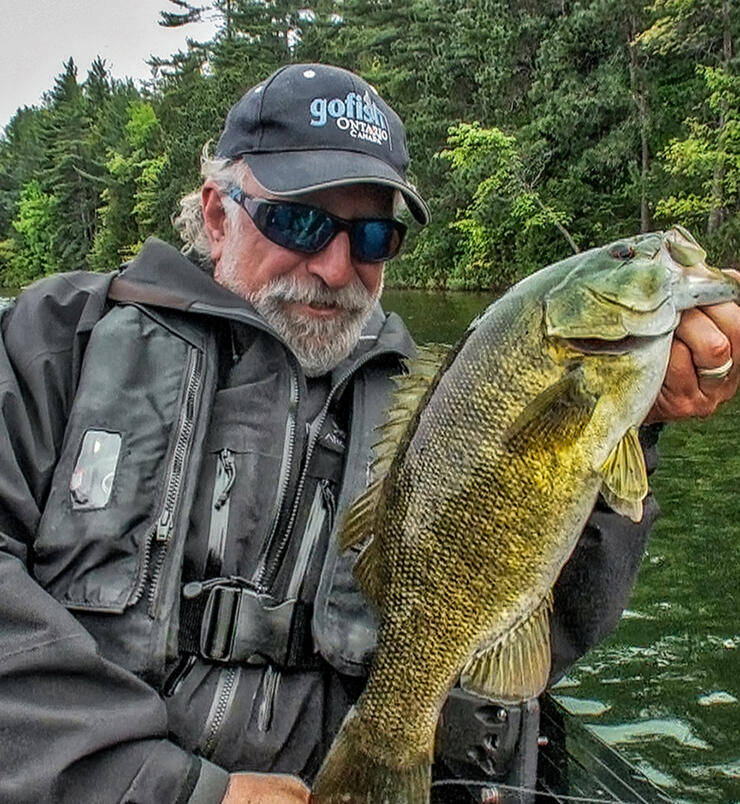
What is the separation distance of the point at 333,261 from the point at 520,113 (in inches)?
1367

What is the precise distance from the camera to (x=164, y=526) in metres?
2.62

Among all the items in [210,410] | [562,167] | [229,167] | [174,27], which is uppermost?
[174,27]

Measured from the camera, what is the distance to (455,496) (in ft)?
7.73

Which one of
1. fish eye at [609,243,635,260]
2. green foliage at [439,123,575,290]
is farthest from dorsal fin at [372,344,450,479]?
green foliage at [439,123,575,290]

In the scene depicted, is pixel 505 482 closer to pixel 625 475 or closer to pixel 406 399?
pixel 625 475

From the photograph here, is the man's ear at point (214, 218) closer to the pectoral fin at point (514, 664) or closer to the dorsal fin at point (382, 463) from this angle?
the dorsal fin at point (382, 463)

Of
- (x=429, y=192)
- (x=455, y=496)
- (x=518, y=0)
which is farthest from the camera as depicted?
(x=429, y=192)

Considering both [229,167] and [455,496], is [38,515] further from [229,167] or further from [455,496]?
[229,167]

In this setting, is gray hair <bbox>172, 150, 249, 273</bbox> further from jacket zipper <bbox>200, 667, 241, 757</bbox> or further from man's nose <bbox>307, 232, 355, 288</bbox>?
jacket zipper <bbox>200, 667, 241, 757</bbox>

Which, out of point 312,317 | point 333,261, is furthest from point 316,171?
point 312,317

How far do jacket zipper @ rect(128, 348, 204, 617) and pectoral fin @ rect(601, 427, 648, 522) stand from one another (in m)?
1.09

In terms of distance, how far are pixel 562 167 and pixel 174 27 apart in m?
37.4

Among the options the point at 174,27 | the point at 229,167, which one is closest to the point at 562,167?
the point at 229,167

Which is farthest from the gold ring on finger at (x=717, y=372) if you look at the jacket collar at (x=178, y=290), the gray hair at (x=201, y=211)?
the gray hair at (x=201, y=211)
